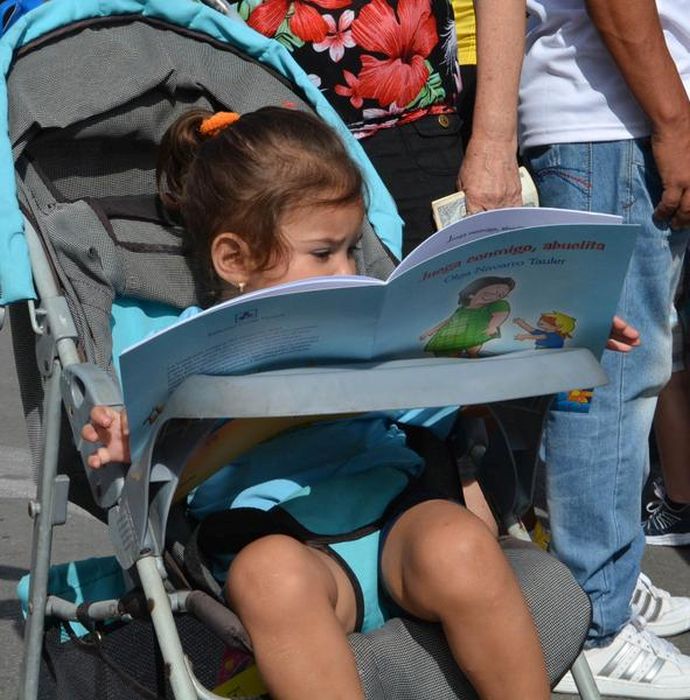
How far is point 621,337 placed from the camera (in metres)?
2.62

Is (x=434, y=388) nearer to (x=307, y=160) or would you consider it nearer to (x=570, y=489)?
(x=307, y=160)

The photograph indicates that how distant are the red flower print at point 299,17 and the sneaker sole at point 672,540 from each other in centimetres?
187

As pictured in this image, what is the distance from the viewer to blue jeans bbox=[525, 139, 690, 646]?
3064mm

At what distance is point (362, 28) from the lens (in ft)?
10.4

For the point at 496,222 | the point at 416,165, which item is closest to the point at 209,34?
the point at 416,165

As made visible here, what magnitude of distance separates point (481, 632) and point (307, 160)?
3.10ft

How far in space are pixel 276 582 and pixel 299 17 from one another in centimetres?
144

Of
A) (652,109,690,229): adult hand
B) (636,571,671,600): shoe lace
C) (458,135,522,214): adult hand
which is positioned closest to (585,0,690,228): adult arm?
(652,109,690,229): adult hand

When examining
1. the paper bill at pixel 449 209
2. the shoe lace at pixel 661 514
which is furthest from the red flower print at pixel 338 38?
the shoe lace at pixel 661 514

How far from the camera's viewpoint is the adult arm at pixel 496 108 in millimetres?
2953

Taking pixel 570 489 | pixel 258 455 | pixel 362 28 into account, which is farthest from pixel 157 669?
pixel 362 28

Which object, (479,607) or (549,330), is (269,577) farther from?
(549,330)

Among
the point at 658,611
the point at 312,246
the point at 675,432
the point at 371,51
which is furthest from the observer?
the point at 675,432

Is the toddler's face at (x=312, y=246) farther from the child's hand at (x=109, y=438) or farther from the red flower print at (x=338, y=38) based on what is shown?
the red flower print at (x=338, y=38)
